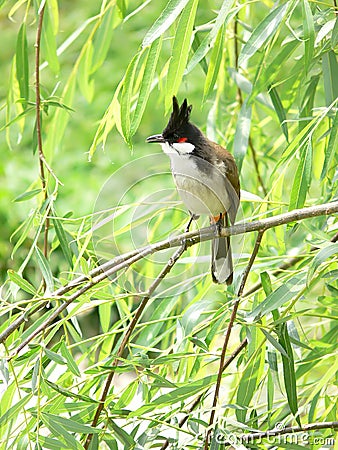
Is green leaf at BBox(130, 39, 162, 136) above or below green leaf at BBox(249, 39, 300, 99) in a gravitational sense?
below

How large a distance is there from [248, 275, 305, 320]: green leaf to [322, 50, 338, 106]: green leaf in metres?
0.29

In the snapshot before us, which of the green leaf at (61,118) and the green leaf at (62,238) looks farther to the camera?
the green leaf at (61,118)

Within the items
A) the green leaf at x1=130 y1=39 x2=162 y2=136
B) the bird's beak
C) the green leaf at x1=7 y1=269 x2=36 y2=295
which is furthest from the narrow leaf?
the green leaf at x1=7 y1=269 x2=36 y2=295

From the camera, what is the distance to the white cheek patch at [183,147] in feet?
3.55

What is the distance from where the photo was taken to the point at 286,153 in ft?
3.24

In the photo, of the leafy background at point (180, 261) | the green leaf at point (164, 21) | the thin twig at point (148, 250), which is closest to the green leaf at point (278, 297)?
the leafy background at point (180, 261)

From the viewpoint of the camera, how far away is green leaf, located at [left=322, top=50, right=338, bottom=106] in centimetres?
107

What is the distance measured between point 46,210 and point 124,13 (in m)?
0.33

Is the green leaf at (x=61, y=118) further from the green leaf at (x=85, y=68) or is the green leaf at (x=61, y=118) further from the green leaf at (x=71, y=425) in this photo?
the green leaf at (x=71, y=425)

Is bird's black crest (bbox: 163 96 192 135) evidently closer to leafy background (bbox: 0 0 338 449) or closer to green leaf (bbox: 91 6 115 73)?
leafy background (bbox: 0 0 338 449)

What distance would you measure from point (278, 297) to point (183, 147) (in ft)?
0.89

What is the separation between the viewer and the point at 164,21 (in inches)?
32.9

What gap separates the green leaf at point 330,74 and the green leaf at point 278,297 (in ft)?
0.94

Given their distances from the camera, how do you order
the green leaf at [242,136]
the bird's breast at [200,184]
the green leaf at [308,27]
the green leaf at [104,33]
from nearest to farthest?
the green leaf at [308,27] < the bird's breast at [200,184] < the green leaf at [242,136] < the green leaf at [104,33]
